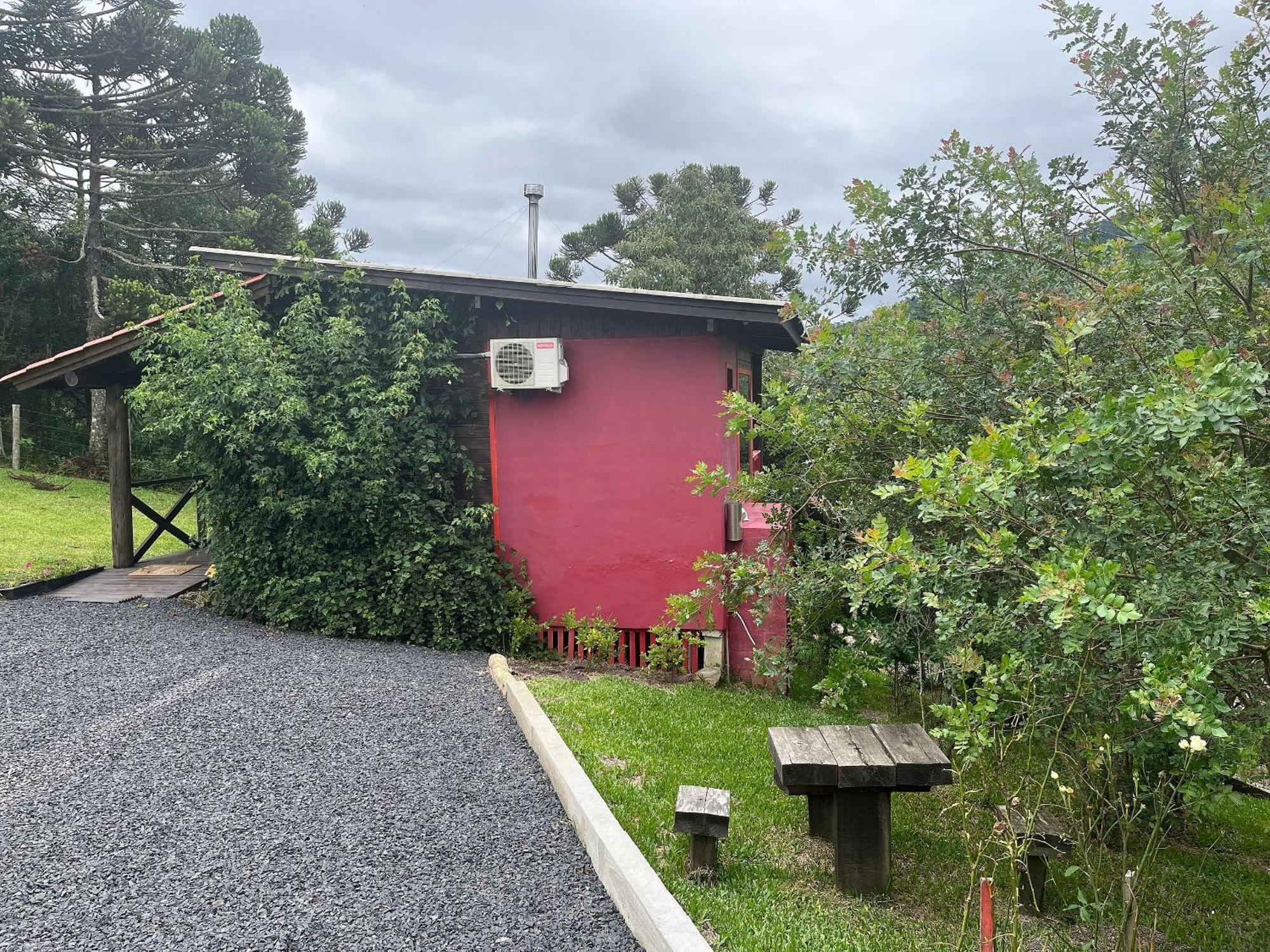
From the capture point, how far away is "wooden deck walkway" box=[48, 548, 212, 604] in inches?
322

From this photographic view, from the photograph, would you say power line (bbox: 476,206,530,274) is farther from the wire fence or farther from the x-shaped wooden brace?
the wire fence

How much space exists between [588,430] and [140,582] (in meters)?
5.37

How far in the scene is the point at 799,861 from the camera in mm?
3465

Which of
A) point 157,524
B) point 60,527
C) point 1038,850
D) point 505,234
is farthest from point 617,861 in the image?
point 60,527

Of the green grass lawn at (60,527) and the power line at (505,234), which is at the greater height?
the power line at (505,234)

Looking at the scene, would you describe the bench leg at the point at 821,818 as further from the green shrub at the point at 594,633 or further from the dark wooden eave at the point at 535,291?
the dark wooden eave at the point at 535,291

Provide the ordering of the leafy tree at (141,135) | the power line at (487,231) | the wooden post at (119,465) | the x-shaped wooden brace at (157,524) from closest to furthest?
1. the wooden post at (119,465)
2. the x-shaped wooden brace at (157,524)
3. the power line at (487,231)
4. the leafy tree at (141,135)

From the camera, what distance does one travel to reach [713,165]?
90.8 feet

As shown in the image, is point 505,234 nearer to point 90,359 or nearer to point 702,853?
point 90,359

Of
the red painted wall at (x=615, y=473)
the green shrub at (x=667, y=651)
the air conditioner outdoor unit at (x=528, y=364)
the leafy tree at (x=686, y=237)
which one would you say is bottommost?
the green shrub at (x=667, y=651)

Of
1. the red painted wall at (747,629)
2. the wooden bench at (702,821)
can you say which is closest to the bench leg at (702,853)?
the wooden bench at (702,821)

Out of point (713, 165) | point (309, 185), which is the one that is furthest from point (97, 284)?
point (713, 165)

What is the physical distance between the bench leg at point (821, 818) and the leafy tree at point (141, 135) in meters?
17.1

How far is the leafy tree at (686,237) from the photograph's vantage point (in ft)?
82.3
